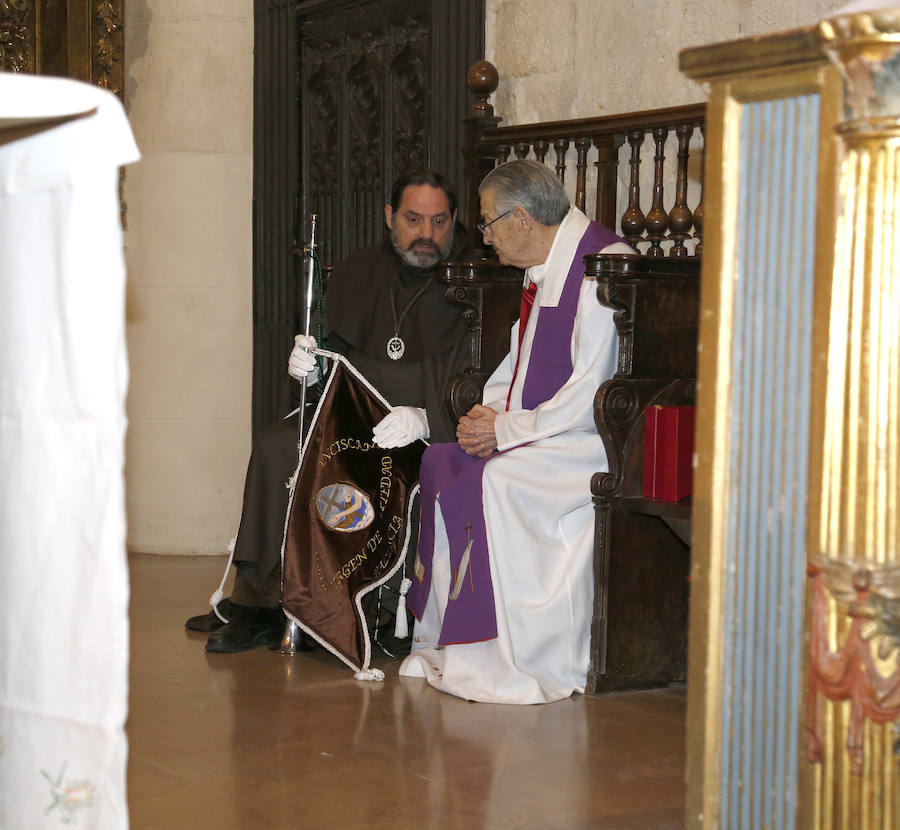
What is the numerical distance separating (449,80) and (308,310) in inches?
72.5

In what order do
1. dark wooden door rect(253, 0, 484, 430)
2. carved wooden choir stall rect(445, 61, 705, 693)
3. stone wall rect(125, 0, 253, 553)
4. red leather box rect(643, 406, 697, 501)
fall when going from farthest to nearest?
stone wall rect(125, 0, 253, 553) → dark wooden door rect(253, 0, 484, 430) → carved wooden choir stall rect(445, 61, 705, 693) → red leather box rect(643, 406, 697, 501)

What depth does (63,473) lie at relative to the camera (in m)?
1.77

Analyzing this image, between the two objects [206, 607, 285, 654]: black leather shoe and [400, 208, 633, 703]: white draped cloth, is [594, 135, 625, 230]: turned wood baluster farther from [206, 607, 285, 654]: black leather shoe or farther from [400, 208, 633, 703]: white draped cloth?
[206, 607, 285, 654]: black leather shoe

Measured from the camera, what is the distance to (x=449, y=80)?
6211 mm

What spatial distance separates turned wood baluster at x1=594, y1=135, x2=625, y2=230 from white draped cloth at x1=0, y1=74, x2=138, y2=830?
3.75 metres

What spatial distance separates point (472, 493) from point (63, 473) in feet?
9.03

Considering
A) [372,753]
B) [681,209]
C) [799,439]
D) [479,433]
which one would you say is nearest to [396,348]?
[479,433]

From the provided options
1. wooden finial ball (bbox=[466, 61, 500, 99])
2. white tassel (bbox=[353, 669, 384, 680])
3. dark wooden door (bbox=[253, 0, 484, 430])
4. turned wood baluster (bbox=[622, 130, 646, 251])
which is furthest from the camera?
dark wooden door (bbox=[253, 0, 484, 430])

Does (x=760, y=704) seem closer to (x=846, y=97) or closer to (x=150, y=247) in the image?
(x=846, y=97)

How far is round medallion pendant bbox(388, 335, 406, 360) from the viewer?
533 centimetres

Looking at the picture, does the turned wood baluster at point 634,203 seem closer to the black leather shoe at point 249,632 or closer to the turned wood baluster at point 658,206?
the turned wood baluster at point 658,206

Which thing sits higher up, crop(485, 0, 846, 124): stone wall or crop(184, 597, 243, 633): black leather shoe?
crop(485, 0, 846, 124): stone wall

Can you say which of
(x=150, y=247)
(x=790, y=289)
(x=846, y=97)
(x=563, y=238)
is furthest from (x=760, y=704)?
(x=150, y=247)

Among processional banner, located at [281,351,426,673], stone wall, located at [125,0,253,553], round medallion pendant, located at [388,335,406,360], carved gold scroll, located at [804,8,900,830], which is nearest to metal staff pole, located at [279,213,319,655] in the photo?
processional banner, located at [281,351,426,673]
